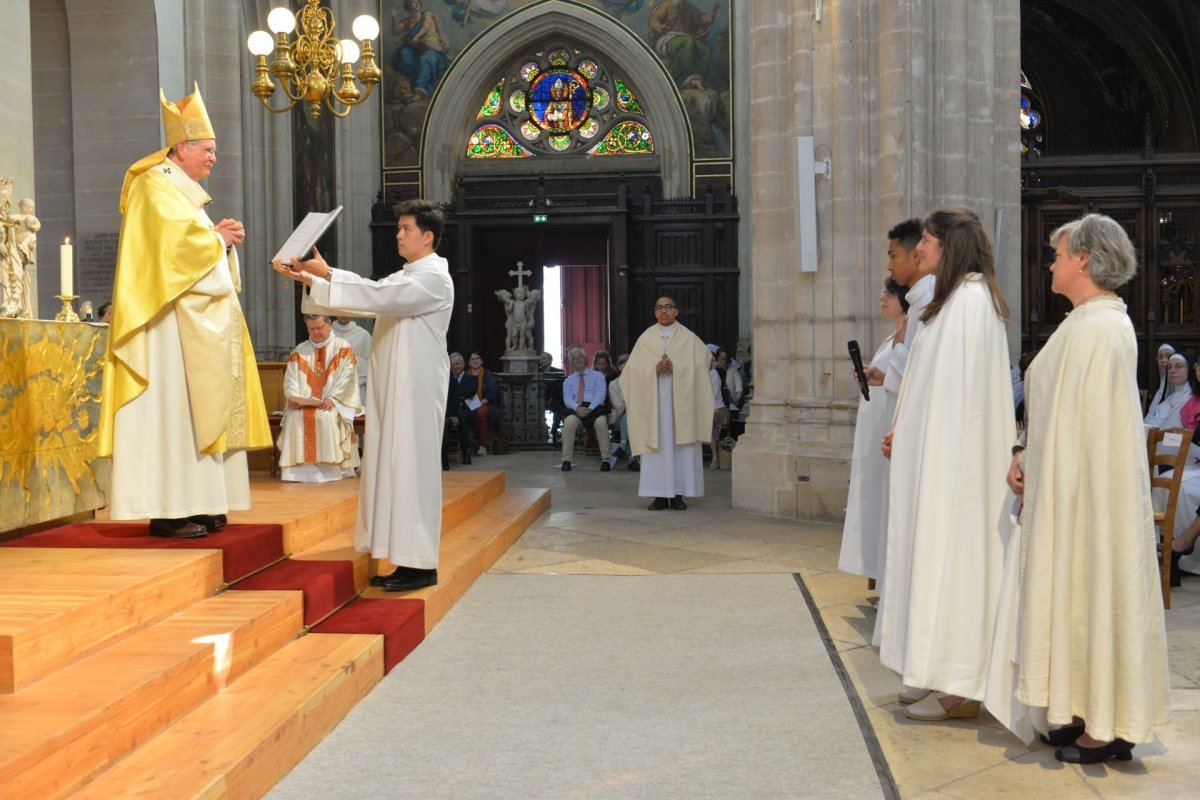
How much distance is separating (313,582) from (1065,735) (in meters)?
2.79

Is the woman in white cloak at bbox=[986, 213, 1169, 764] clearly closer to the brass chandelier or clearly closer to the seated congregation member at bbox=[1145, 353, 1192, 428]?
the seated congregation member at bbox=[1145, 353, 1192, 428]

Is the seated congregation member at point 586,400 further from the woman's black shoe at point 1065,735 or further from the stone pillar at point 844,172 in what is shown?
the woman's black shoe at point 1065,735

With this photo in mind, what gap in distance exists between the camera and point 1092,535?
3295 mm

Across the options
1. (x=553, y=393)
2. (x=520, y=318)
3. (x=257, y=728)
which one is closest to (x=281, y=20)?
(x=553, y=393)

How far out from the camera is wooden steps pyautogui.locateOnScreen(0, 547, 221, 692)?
3275mm

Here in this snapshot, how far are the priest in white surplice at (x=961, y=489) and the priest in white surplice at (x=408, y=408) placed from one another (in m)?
2.16

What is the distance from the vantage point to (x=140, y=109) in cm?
1106

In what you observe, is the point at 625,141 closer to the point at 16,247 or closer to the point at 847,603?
the point at 16,247

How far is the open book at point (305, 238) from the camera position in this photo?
465 cm

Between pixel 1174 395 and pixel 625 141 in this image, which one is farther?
pixel 625 141

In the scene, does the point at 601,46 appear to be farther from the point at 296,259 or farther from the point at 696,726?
the point at 696,726

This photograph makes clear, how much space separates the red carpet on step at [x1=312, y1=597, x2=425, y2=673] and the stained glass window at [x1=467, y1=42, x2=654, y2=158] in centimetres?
1555

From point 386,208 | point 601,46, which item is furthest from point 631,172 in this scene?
point 386,208

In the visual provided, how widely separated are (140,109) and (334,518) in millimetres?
6638
